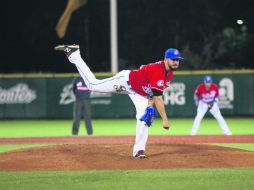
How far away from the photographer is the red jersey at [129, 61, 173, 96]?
9742 millimetres

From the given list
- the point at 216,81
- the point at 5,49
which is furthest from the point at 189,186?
the point at 5,49

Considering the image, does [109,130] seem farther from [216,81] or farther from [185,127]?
[216,81]

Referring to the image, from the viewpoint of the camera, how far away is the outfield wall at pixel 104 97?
82.8 feet

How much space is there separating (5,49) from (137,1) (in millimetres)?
11075

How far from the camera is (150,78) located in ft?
32.4

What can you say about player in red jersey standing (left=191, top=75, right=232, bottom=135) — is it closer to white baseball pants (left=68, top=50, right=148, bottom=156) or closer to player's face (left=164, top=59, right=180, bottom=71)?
white baseball pants (left=68, top=50, right=148, bottom=156)

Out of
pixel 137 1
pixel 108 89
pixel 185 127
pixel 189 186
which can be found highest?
pixel 137 1

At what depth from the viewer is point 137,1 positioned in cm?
Result: 4862

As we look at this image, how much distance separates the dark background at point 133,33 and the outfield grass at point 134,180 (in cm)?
3583

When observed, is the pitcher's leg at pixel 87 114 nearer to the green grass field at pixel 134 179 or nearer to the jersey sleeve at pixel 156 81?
the jersey sleeve at pixel 156 81

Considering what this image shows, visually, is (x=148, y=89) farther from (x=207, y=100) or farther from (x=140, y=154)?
(x=207, y=100)

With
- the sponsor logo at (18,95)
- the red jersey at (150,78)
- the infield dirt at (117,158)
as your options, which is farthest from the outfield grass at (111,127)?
the red jersey at (150,78)

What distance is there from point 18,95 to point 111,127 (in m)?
6.05

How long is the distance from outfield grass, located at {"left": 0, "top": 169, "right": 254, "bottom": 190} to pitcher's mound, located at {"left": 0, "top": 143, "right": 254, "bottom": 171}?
0.53 m
